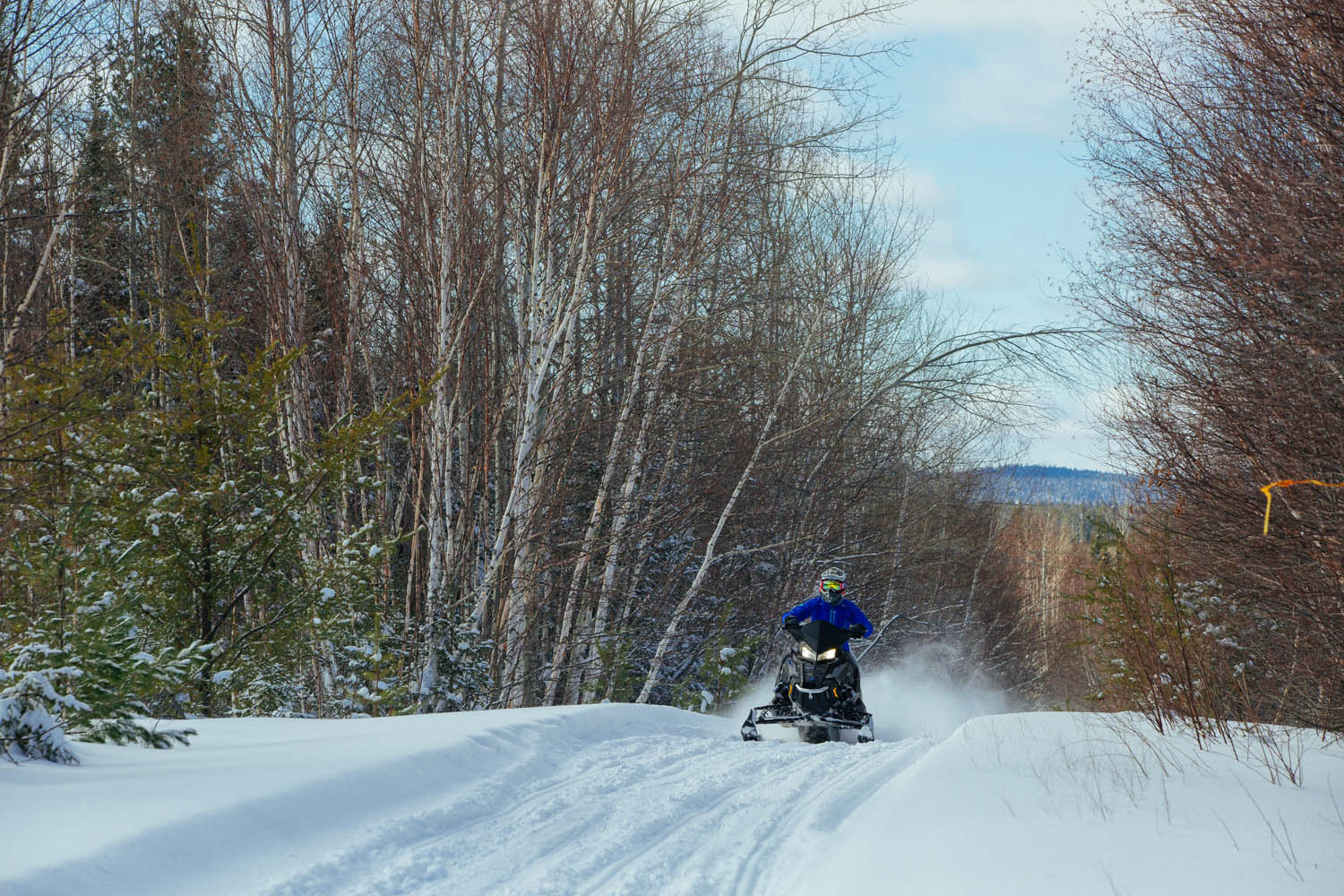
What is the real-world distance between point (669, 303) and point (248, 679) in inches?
311

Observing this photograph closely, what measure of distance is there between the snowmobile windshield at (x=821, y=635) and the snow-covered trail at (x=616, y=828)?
3572mm

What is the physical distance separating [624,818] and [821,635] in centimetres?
624

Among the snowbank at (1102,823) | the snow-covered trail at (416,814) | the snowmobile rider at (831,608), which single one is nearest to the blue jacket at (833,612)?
the snowmobile rider at (831,608)

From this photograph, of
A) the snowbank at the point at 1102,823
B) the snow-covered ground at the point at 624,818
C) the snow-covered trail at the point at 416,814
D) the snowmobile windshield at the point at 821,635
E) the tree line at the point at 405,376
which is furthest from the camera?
the snowmobile windshield at the point at 821,635

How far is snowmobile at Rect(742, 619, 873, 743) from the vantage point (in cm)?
1082

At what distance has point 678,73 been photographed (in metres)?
14.7

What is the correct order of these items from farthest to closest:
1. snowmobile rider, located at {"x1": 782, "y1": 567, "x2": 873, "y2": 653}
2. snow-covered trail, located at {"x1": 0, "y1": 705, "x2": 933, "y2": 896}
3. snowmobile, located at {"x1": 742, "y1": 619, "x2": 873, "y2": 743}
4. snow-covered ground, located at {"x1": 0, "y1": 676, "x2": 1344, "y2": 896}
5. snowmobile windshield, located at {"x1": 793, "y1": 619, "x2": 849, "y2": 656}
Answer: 1. snowmobile rider, located at {"x1": 782, "y1": 567, "x2": 873, "y2": 653}
2. snowmobile windshield, located at {"x1": 793, "y1": 619, "x2": 849, "y2": 656}
3. snowmobile, located at {"x1": 742, "y1": 619, "x2": 873, "y2": 743}
4. snow-covered ground, located at {"x1": 0, "y1": 676, "x2": 1344, "y2": 896}
5. snow-covered trail, located at {"x1": 0, "y1": 705, "x2": 933, "y2": 896}

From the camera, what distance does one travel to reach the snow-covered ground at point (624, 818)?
420 centimetres

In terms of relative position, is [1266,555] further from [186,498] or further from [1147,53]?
[186,498]

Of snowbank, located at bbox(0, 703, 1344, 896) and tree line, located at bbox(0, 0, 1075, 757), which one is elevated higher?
tree line, located at bbox(0, 0, 1075, 757)

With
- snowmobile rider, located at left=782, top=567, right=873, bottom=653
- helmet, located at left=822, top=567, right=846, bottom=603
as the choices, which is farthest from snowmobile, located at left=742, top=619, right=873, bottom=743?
helmet, located at left=822, top=567, right=846, bottom=603

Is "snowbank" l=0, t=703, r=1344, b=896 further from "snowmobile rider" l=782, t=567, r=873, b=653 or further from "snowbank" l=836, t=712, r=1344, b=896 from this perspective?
"snowmobile rider" l=782, t=567, r=873, b=653

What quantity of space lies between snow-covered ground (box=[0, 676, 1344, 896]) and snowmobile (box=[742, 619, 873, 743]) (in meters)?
3.09

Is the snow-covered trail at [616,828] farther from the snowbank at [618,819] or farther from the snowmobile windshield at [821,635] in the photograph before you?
the snowmobile windshield at [821,635]
